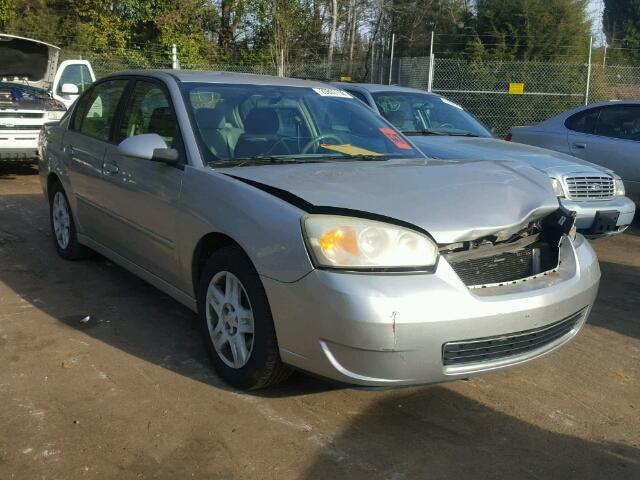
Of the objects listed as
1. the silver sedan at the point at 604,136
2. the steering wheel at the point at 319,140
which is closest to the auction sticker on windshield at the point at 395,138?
the steering wheel at the point at 319,140

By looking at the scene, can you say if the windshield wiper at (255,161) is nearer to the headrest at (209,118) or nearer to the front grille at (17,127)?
the headrest at (209,118)

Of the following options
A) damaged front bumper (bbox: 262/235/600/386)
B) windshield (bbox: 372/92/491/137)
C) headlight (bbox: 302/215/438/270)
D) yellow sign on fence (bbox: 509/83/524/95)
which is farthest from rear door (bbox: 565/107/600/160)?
yellow sign on fence (bbox: 509/83/524/95)

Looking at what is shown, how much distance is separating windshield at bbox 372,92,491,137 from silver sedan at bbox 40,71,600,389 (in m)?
2.98

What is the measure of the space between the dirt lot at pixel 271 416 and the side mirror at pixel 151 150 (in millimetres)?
1090

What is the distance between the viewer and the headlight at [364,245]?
2.92m

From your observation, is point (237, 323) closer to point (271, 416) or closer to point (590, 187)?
point (271, 416)

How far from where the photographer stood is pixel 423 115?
7867 mm

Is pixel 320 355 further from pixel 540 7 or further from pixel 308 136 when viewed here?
pixel 540 7

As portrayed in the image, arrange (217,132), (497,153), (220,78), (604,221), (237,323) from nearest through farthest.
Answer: (237,323) → (217,132) → (220,78) → (604,221) → (497,153)

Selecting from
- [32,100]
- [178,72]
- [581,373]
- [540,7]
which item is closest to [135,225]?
[178,72]

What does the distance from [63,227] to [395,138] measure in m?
2.96

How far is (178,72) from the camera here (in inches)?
179

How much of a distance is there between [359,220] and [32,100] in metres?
8.47

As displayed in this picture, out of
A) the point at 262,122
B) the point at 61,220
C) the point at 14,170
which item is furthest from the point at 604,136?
the point at 14,170
